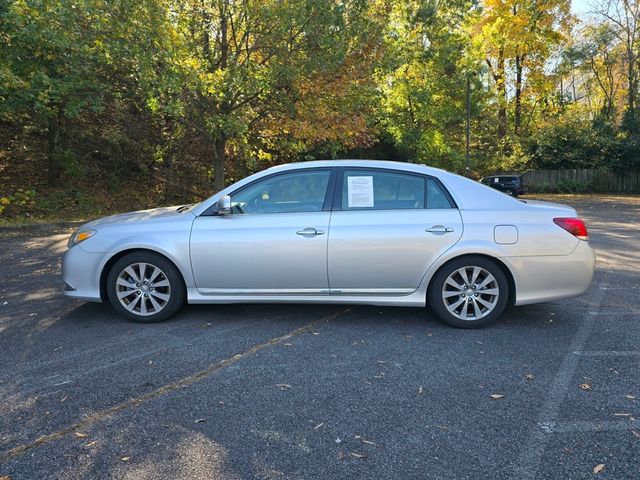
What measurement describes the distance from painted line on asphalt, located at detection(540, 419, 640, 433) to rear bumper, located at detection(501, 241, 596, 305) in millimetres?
1728

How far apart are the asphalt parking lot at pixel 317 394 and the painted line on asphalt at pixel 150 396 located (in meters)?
0.01

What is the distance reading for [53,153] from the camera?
16141mm

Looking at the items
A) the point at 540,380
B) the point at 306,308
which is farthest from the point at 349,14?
the point at 540,380

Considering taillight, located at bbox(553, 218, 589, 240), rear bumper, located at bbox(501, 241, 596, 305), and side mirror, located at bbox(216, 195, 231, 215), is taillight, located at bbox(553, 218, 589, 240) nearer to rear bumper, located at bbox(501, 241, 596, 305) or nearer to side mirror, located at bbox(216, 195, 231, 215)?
rear bumper, located at bbox(501, 241, 596, 305)

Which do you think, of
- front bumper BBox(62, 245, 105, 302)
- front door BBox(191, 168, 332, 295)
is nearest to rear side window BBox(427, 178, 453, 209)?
front door BBox(191, 168, 332, 295)

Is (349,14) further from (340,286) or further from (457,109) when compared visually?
(457,109)

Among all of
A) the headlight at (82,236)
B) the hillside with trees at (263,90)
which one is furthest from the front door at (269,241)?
the hillside with trees at (263,90)

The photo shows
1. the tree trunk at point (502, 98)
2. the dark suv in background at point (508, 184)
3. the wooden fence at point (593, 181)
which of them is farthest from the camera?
the tree trunk at point (502, 98)

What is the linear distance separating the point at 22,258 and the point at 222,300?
5.55 metres

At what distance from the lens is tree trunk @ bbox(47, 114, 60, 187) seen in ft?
52.6

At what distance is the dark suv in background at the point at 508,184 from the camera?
23.2 metres

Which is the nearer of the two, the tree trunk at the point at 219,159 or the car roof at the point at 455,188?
the car roof at the point at 455,188

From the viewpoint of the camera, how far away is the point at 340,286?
4656mm

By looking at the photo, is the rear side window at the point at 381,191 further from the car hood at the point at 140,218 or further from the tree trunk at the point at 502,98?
the tree trunk at the point at 502,98
